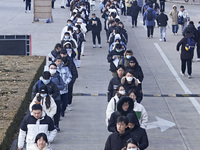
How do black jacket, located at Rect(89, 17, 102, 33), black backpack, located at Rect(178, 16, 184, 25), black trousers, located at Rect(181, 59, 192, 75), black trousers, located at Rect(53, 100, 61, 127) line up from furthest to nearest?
black backpack, located at Rect(178, 16, 184, 25) < black jacket, located at Rect(89, 17, 102, 33) < black trousers, located at Rect(181, 59, 192, 75) < black trousers, located at Rect(53, 100, 61, 127)

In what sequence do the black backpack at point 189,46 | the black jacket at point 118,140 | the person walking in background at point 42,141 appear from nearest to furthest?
the person walking in background at point 42,141 < the black jacket at point 118,140 < the black backpack at point 189,46

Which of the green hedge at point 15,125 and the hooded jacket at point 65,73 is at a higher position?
the hooded jacket at point 65,73

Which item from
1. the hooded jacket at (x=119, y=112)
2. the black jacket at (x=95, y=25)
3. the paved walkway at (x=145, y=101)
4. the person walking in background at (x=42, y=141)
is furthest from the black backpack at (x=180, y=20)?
the person walking in background at (x=42, y=141)

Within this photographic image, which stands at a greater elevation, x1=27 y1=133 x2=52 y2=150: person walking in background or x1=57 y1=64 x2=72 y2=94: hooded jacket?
x1=57 y1=64 x2=72 y2=94: hooded jacket

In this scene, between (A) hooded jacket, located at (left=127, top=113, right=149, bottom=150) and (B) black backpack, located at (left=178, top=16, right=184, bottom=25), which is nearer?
(A) hooded jacket, located at (left=127, top=113, right=149, bottom=150)

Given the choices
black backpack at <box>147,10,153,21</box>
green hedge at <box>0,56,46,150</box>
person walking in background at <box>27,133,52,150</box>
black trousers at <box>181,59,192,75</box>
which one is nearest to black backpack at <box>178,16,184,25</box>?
black backpack at <box>147,10,153,21</box>

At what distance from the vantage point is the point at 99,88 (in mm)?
19828

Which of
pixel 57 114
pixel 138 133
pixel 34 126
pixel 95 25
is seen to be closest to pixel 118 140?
pixel 138 133

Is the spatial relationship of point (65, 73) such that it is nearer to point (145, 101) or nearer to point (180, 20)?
point (145, 101)

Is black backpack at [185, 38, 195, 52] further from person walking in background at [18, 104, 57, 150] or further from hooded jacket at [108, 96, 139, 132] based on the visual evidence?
person walking in background at [18, 104, 57, 150]

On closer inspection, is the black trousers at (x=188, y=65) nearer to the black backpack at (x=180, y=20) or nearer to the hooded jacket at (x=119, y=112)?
the hooded jacket at (x=119, y=112)

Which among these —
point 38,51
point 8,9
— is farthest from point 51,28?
point 8,9

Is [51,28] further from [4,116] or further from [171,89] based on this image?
[4,116]

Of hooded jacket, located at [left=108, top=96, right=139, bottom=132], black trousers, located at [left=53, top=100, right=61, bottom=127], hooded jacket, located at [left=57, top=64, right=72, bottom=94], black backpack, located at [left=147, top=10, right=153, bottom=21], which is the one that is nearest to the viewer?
hooded jacket, located at [left=108, top=96, right=139, bottom=132]
